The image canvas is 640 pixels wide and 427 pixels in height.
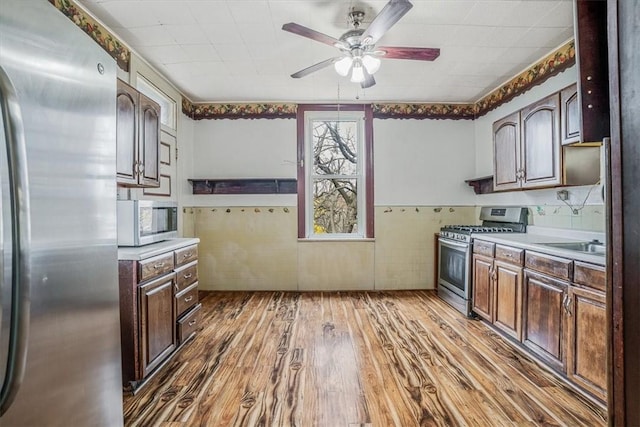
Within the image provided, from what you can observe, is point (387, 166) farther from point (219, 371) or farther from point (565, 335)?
point (219, 371)

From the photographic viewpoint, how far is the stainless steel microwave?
231cm

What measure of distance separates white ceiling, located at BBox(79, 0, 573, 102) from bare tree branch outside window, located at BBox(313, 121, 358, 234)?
2.11 feet

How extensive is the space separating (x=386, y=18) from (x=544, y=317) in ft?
7.55

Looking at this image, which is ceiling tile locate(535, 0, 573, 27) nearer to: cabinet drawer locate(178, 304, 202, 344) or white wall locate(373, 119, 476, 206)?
white wall locate(373, 119, 476, 206)

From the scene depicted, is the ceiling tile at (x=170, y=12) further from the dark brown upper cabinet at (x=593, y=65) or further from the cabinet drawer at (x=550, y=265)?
the cabinet drawer at (x=550, y=265)

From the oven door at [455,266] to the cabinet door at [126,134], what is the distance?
10.6ft

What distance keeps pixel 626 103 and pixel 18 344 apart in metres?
1.34

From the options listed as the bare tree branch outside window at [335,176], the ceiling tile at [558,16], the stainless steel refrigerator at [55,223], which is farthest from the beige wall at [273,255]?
the stainless steel refrigerator at [55,223]

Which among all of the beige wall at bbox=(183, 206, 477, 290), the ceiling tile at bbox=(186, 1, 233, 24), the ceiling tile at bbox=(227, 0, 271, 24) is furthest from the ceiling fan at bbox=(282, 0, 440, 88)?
the beige wall at bbox=(183, 206, 477, 290)

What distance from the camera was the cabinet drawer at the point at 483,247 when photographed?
3.12 metres

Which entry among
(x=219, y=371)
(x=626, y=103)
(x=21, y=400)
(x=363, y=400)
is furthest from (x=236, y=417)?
(x=626, y=103)

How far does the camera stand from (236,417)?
1844 mm

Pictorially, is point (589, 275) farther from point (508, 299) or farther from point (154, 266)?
point (154, 266)

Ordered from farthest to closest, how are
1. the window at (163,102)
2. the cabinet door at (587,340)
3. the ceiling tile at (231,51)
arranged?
the window at (163,102), the ceiling tile at (231,51), the cabinet door at (587,340)
